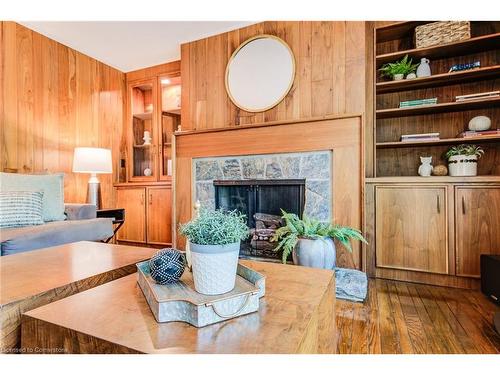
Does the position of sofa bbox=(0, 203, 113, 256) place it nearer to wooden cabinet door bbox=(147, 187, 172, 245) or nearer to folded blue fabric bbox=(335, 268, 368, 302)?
wooden cabinet door bbox=(147, 187, 172, 245)

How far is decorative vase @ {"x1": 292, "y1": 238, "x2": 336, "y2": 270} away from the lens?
1956 mm

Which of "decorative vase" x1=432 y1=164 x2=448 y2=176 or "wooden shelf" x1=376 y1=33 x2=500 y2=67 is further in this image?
"decorative vase" x1=432 y1=164 x2=448 y2=176

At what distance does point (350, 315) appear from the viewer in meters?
1.62

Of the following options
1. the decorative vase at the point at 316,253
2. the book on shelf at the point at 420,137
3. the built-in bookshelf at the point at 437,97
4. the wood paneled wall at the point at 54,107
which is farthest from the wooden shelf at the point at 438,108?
the wood paneled wall at the point at 54,107

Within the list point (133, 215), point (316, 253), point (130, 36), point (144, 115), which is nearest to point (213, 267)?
point (316, 253)

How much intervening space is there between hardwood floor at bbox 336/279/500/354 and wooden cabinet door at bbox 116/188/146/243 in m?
2.58

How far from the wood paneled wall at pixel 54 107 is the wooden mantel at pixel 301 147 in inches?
51.0

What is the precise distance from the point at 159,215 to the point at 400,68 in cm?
288

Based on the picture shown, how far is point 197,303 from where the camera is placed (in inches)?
25.7

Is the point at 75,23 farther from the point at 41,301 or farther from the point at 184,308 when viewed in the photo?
the point at 184,308

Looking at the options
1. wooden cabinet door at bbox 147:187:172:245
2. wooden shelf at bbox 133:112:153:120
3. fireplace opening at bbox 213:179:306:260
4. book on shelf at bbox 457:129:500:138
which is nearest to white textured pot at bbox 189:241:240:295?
fireplace opening at bbox 213:179:306:260

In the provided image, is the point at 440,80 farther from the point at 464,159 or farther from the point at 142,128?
the point at 142,128

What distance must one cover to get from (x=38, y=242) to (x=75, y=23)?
2.14m
